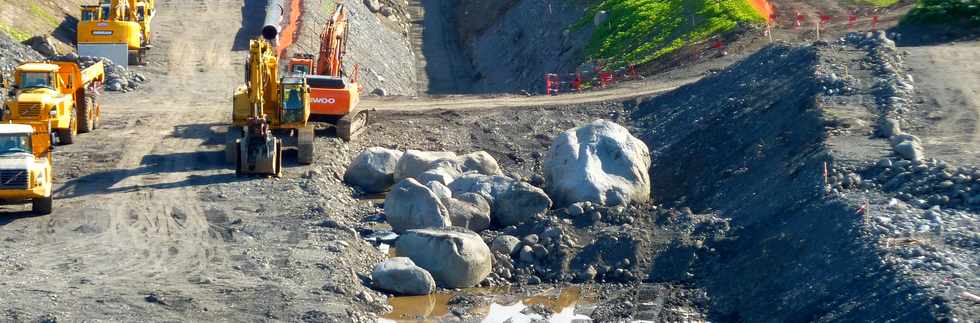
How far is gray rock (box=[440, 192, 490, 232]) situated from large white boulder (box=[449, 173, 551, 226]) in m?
0.36

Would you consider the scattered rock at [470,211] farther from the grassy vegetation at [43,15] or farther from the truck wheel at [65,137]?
the grassy vegetation at [43,15]

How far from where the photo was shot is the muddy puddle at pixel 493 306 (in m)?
27.9

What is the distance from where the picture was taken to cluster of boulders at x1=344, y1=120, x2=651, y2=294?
29.6m

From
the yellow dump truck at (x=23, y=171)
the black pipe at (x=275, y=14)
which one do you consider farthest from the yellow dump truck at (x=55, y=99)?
the black pipe at (x=275, y=14)

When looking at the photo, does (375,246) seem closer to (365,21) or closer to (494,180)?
(494,180)

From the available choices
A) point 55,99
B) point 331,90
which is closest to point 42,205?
point 55,99

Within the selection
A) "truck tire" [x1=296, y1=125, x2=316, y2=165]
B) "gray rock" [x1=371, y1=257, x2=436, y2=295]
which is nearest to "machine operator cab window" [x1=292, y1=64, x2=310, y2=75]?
"truck tire" [x1=296, y1=125, x2=316, y2=165]

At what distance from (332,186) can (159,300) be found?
1091 cm

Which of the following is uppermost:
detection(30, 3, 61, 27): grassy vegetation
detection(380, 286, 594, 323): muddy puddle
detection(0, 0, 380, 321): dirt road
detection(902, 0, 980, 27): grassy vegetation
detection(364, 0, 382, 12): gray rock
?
detection(902, 0, 980, 27): grassy vegetation

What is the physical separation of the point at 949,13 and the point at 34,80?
91.8ft

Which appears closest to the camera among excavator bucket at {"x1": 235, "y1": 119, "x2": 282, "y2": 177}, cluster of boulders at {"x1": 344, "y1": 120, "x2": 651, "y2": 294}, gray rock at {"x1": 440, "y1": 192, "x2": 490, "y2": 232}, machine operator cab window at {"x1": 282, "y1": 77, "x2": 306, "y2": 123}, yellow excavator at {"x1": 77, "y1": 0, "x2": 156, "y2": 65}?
cluster of boulders at {"x1": 344, "y1": 120, "x2": 651, "y2": 294}

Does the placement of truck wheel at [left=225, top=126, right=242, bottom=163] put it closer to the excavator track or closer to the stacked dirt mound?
the excavator track

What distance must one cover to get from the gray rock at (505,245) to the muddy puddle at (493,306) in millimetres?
1561

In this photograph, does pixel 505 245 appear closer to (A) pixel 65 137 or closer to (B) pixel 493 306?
(B) pixel 493 306
